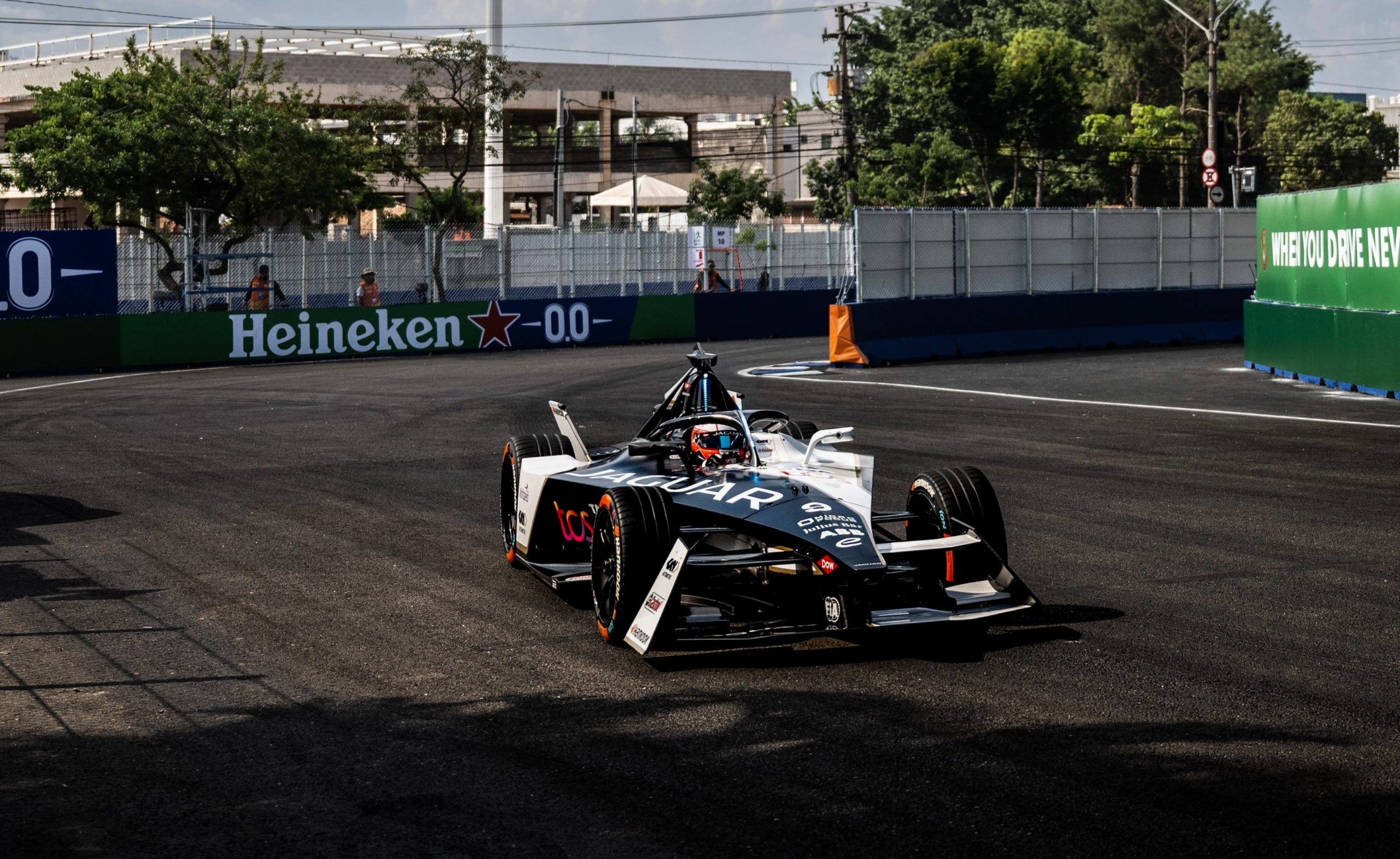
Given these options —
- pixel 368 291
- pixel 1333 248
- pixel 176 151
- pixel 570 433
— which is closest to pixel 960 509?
pixel 570 433

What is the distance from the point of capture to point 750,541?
811 cm

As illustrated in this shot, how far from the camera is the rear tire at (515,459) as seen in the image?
390 inches

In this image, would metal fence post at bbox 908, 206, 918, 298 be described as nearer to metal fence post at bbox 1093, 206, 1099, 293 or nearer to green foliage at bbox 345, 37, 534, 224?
metal fence post at bbox 1093, 206, 1099, 293

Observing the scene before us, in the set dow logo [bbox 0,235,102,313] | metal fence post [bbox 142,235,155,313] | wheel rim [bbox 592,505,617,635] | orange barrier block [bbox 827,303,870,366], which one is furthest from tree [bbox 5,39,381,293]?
wheel rim [bbox 592,505,617,635]

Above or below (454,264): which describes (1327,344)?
below

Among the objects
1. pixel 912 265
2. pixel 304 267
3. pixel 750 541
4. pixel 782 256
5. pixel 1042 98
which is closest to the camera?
pixel 750 541

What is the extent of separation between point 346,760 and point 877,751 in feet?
6.77

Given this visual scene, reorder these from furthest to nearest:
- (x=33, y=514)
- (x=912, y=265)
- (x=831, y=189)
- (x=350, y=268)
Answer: (x=831, y=189), (x=350, y=268), (x=912, y=265), (x=33, y=514)

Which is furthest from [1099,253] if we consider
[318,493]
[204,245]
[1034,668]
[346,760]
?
[346,760]

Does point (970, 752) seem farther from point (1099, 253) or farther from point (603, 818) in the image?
point (1099, 253)

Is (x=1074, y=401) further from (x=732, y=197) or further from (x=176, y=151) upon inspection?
(x=732, y=197)

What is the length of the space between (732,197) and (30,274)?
4980cm

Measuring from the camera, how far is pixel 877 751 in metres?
5.96

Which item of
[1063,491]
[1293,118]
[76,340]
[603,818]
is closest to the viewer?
[603,818]
